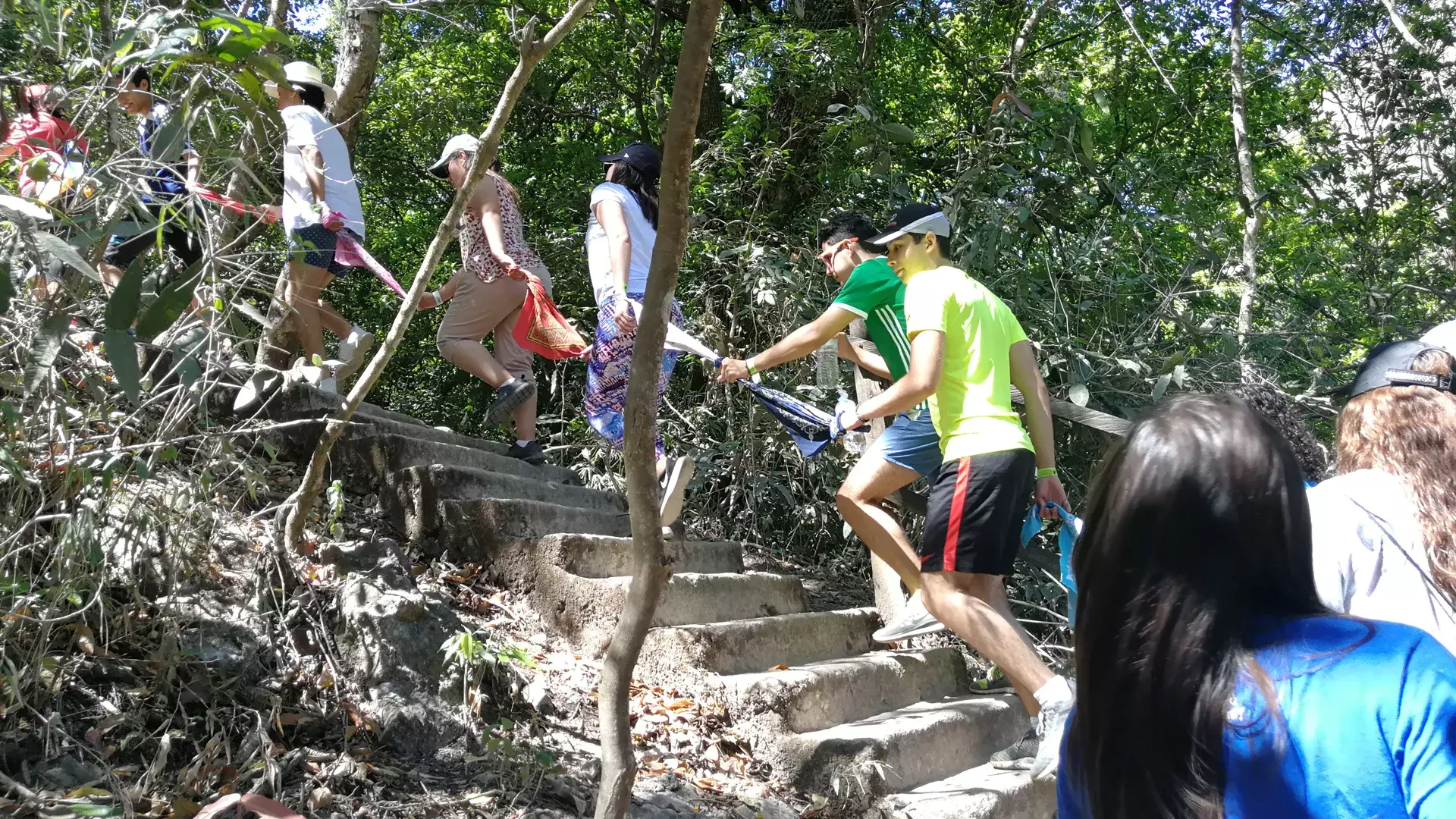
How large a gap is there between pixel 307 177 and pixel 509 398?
1.39 meters

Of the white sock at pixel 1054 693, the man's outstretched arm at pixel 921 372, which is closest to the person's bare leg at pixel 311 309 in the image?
the man's outstretched arm at pixel 921 372

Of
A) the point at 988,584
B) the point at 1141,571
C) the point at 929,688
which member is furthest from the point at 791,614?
the point at 1141,571

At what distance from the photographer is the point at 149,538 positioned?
353cm

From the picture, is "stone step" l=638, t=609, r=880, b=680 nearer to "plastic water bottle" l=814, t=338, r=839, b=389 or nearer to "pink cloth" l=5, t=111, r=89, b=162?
"plastic water bottle" l=814, t=338, r=839, b=389

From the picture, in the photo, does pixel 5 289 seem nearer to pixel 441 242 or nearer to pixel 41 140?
pixel 41 140

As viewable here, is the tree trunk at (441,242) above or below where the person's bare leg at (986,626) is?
above

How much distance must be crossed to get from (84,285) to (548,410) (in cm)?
492

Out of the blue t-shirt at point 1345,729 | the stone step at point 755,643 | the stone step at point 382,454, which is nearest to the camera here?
the blue t-shirt at point 1345,729

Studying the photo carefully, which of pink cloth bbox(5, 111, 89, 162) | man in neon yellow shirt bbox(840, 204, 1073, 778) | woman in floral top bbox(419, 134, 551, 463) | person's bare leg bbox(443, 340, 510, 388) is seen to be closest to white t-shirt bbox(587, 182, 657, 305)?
woman in floral top bbox(419, 134, 551, 463)

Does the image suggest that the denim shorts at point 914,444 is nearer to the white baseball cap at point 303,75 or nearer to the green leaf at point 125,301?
the white baseball cap at point 303,75

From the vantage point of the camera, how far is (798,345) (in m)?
4.50

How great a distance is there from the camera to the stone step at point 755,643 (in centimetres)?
440

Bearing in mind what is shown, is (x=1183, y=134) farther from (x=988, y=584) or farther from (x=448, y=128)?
→ (x=988, y=584)

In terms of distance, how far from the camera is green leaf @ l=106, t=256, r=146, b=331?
192 centimetres
